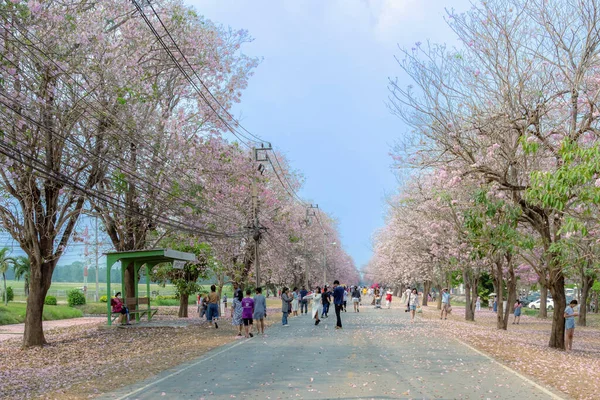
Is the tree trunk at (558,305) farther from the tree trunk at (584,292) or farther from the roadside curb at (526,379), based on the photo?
the tree trunk at (584,292)

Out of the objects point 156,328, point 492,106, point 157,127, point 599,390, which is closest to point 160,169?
point 157,127

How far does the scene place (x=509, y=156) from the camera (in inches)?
663

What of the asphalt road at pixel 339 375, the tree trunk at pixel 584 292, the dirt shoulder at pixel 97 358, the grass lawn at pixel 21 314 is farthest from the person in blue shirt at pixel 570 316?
the grass lawn at pixel 21 314

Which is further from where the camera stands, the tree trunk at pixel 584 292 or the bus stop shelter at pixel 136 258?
the tree trunk at pixel 584 292

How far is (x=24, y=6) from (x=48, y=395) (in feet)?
28.1

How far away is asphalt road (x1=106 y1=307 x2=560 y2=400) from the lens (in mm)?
10500

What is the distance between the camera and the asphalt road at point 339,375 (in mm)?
10500

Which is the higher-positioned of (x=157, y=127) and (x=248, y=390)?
(x=157, y=127)

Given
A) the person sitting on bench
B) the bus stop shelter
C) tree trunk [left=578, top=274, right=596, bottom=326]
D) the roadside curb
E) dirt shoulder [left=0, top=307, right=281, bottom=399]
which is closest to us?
the roadside curb

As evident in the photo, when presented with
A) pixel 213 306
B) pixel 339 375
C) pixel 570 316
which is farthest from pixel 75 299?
pixel 339 375

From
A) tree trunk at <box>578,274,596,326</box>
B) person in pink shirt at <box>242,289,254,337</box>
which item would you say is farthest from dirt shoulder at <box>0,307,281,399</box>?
tree trunk at <box>578,274,596,326</box>

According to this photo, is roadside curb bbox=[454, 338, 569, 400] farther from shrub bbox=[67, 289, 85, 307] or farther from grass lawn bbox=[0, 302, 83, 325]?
shrub bbox=[67, 289, 85, 307]

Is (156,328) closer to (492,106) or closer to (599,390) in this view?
(492,106)

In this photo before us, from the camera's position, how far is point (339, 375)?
41.0 feet
